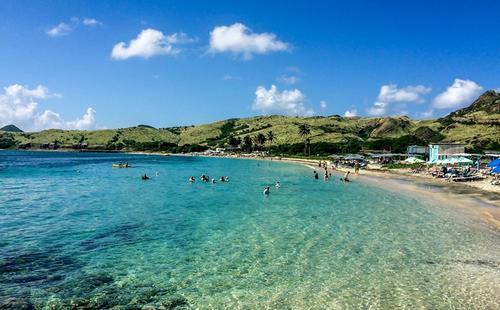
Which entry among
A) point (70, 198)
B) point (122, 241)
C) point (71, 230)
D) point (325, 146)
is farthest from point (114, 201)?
point (325, 146)

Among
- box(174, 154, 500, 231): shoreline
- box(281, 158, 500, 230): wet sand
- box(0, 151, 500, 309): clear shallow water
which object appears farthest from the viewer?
box(281, 158, 500, 230): wet sand

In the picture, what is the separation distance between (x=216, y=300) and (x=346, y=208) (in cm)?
2565

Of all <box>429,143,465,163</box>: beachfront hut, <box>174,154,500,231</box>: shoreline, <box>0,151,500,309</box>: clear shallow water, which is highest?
<box>429,143,465,163</box>: beachfront hut

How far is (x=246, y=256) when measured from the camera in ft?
72.9

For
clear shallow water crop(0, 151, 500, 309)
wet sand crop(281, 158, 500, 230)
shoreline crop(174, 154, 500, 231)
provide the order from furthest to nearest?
1. wet sand crop(281, 158, 500, 230)
2. shoreline crop(174, 154, 500, 231)
3. clear shallow water crop(0, 151, 500, 309)

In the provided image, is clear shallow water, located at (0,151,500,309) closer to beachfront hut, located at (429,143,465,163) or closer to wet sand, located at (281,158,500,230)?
wet sand, located at (281,158,500,230)

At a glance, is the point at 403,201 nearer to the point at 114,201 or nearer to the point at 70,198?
the point at 114,201

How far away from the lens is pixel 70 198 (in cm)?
4622

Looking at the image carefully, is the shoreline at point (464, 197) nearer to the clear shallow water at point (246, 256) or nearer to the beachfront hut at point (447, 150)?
the clear shallow water at point (246, 256)

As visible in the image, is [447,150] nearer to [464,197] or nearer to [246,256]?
[464,197]

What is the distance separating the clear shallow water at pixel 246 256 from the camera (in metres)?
16.2

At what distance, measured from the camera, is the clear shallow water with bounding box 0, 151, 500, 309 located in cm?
1625

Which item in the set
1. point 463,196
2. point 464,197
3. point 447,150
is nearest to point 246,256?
point 464,197

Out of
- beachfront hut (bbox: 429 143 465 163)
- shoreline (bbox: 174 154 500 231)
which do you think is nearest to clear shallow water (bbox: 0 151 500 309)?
shoreline (bbox: 174 154 500 231)
